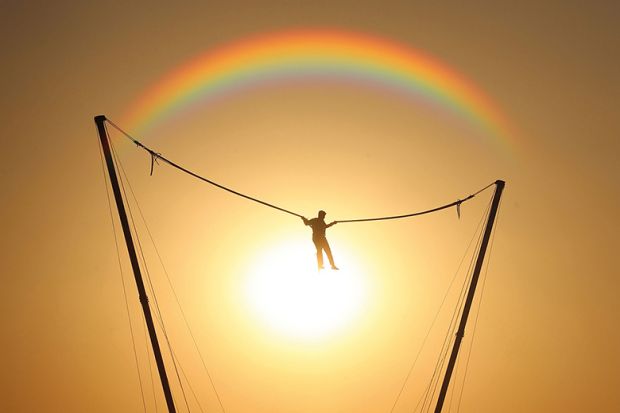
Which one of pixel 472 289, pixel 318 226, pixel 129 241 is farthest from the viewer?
pixel 472 289

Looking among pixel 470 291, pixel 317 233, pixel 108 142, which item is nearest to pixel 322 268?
pixel 317 233

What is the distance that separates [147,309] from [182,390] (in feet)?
24.2

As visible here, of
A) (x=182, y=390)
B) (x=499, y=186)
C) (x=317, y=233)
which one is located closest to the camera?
(x=317, y=233)

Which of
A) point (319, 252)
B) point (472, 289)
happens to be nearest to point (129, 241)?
point (319, 252)

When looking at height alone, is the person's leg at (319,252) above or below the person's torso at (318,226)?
below

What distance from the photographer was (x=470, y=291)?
26406 mm

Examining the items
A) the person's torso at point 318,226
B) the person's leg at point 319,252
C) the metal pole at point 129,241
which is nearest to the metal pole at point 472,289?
the person's leg at point 319,252

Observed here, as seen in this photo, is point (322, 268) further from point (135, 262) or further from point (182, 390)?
point (182, 390)

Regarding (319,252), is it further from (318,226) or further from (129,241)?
(129,241)

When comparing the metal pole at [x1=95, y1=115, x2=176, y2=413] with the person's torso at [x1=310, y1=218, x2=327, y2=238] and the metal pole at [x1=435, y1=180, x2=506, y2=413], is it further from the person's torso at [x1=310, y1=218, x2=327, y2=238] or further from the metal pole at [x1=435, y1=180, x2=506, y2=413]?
the metal pole at [x1=435, y1=180, x2=506, y2=413]

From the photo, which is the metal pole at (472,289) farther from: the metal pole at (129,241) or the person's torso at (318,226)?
the metal pole at (129,241)

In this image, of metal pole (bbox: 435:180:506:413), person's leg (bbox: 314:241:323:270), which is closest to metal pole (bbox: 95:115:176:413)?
person's leg (bbox: 314:241:323:270)

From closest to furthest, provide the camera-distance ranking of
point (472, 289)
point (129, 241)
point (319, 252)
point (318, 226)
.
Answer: point (318, 226) → point (319, 252) → point (129, 241) → point (472, 289)

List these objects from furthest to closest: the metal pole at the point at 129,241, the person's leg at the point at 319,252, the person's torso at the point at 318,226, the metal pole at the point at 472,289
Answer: the metal pole at the point at 472,289, the metal pole at the point at 129,241, the person's leg at the point at 319,252, the person's torso at the point at 318,226
